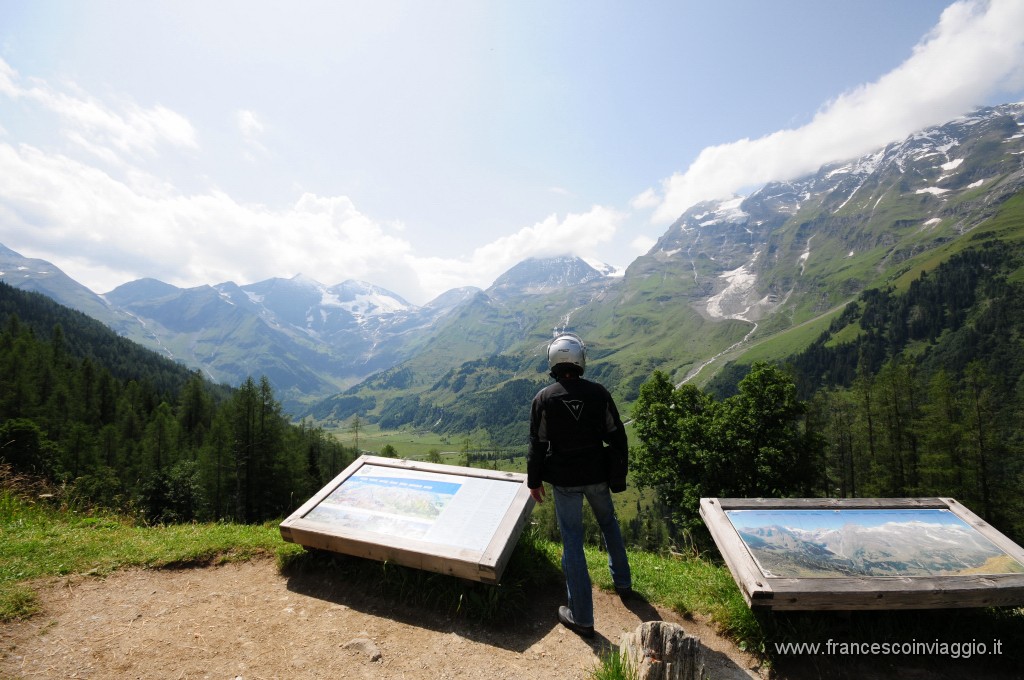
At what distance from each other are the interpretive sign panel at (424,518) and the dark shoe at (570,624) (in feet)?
3.63

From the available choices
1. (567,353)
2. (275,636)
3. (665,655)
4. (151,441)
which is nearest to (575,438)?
(567,353)

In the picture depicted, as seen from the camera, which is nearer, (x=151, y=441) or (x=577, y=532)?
(x=577, y=532)

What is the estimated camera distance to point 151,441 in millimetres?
53219

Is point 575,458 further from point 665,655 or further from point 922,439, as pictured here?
point 922,439

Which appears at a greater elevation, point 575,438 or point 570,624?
point 575,438

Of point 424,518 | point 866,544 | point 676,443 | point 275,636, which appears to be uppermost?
point 866,544

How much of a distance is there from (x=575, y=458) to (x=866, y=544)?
174 inches

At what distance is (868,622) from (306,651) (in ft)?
24.6

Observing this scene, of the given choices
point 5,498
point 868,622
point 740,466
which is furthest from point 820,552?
point 740,466

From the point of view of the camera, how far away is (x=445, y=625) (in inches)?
250

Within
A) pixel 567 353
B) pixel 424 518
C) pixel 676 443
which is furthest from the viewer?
pixel 676 443

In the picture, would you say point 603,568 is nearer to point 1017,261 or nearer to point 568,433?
point 568,433

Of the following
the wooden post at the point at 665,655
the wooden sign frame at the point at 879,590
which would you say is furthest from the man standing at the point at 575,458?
the wooden sign frame at the point at 879,590

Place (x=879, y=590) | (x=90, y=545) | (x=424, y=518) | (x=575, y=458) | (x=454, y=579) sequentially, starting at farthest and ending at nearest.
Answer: (x=90, y=545)
(x=424, y=518)
(x=454, y=579)
(x=575, y=458)
(x=879, y=590)
